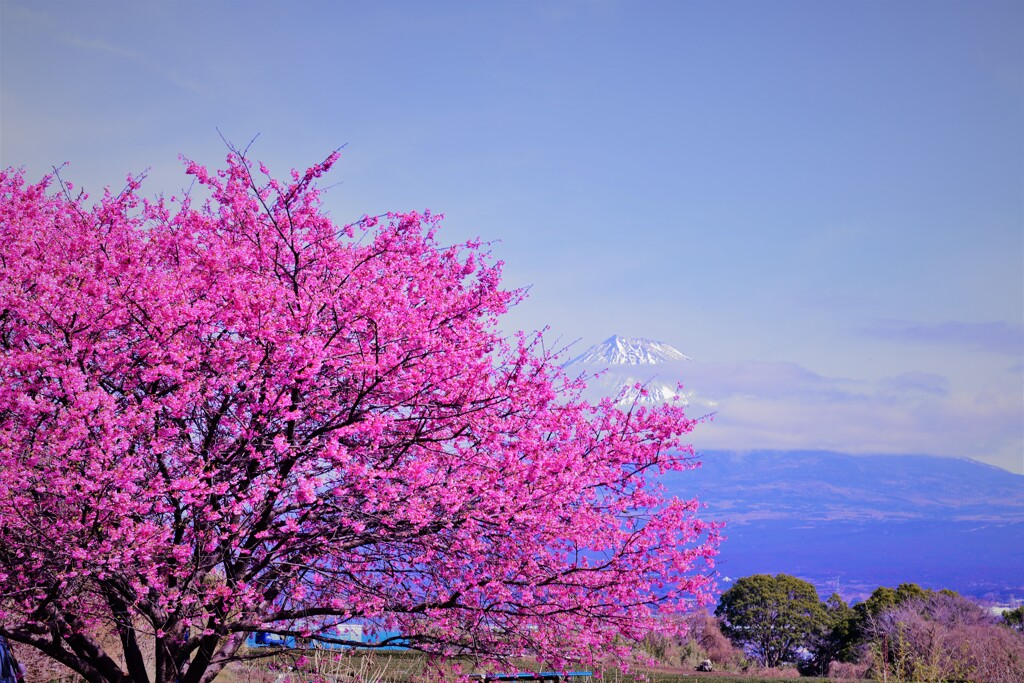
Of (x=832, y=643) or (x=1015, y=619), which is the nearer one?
(x=1015, y=619)

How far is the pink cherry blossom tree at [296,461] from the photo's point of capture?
8898 millimetres

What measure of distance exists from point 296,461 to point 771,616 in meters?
54.4

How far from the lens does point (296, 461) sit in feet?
30.4

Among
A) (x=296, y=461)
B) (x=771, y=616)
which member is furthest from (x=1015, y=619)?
(x=296, y=461)

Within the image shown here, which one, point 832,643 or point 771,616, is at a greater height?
point 771,616

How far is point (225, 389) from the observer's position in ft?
30.4

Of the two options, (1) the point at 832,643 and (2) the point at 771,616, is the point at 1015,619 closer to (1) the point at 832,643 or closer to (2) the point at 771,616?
(1) the point at 832,643

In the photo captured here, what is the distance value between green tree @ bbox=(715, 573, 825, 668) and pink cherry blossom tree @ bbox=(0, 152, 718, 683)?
159 ft

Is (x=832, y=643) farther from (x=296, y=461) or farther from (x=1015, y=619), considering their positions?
(x=296, y=461)

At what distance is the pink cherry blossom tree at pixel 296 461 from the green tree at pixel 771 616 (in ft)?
159

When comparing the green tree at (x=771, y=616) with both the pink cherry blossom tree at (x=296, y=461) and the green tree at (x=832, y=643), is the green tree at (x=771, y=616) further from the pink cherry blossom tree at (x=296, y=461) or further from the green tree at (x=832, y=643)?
the pink cherry blossom tree at (x=296, y=461)

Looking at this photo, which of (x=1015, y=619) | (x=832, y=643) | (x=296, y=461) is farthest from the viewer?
(x=832, y=643)

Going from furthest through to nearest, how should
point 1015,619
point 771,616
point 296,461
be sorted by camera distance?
1. point 771,616
2. point 1015,619
3. point 296,461

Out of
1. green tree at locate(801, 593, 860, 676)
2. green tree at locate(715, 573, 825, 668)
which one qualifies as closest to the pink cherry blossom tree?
green tree at locate(801, 593, 860, 676)
